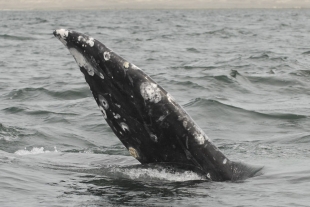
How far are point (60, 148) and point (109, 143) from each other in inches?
32.8

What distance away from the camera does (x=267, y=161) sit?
845 centimetres

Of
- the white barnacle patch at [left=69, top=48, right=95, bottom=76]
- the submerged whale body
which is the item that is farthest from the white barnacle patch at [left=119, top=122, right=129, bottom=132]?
the white barnacle patch at [left=69, top=48, right=95, bottom=76]

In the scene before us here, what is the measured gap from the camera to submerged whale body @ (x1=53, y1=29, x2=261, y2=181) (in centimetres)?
690

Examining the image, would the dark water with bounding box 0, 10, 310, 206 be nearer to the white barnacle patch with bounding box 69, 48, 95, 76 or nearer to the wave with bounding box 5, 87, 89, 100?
the wave with bounding box 5, 87, 89, 100

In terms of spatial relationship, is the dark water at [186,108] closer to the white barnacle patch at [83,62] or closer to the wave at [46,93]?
the wave at [46,93]

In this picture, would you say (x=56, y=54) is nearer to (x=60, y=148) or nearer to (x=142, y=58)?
(x=142, y=58)

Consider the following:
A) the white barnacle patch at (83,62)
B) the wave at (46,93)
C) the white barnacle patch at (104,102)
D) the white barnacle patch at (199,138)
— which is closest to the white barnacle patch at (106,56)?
the white barnacle patch at (83,62)

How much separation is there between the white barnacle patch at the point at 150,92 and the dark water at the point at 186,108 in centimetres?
86

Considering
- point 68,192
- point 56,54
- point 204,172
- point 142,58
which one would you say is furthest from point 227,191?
point 56,54

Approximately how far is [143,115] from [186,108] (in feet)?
24.0

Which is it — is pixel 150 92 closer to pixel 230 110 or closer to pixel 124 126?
pixel 124 126

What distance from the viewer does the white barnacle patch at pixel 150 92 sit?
685 cm

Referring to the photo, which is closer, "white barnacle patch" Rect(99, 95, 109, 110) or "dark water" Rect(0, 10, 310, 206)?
"dark water" Rect(0, 10, 310, 206)

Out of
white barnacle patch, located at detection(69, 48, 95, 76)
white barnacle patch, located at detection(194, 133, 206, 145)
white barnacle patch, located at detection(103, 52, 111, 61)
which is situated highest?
white barnacle patch, located at detection(103, 52, 111, 61)
